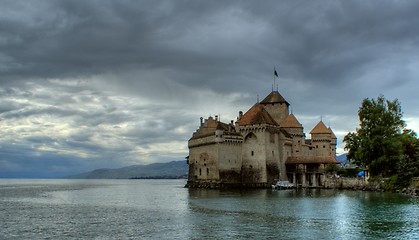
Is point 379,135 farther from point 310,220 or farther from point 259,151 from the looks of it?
point 310,220

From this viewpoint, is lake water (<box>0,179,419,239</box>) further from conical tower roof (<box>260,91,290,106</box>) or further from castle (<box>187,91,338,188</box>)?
conical tower roof (<box>260,91,290,106</box>)

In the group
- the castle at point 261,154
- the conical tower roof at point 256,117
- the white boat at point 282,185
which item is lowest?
the white boat at point 282,185

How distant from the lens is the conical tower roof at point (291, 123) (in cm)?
A: 8206

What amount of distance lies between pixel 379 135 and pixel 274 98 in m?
27.8

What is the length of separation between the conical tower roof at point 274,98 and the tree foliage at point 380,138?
22965 millimetres

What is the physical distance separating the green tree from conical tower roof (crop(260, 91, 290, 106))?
23106 mm

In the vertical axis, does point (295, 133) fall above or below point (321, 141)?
above

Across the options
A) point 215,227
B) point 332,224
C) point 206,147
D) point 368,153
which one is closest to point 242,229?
point 215,227

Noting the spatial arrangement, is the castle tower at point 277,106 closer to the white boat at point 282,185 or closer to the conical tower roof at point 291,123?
the conical tower roof at point 291,123

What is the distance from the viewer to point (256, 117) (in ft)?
253

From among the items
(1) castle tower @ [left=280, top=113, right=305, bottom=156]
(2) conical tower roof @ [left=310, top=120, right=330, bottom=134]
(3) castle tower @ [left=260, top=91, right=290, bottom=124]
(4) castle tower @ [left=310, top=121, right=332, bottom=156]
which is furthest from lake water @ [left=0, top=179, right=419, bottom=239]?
(3) castle tower @ [left=260, top=91, right=290, bottom=124]

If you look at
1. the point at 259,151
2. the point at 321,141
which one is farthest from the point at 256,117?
the point at 321,141

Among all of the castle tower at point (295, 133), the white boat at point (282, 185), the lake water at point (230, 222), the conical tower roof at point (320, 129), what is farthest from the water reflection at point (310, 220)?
the conical tower roof at point (320, 129)

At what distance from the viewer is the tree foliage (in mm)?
62312
